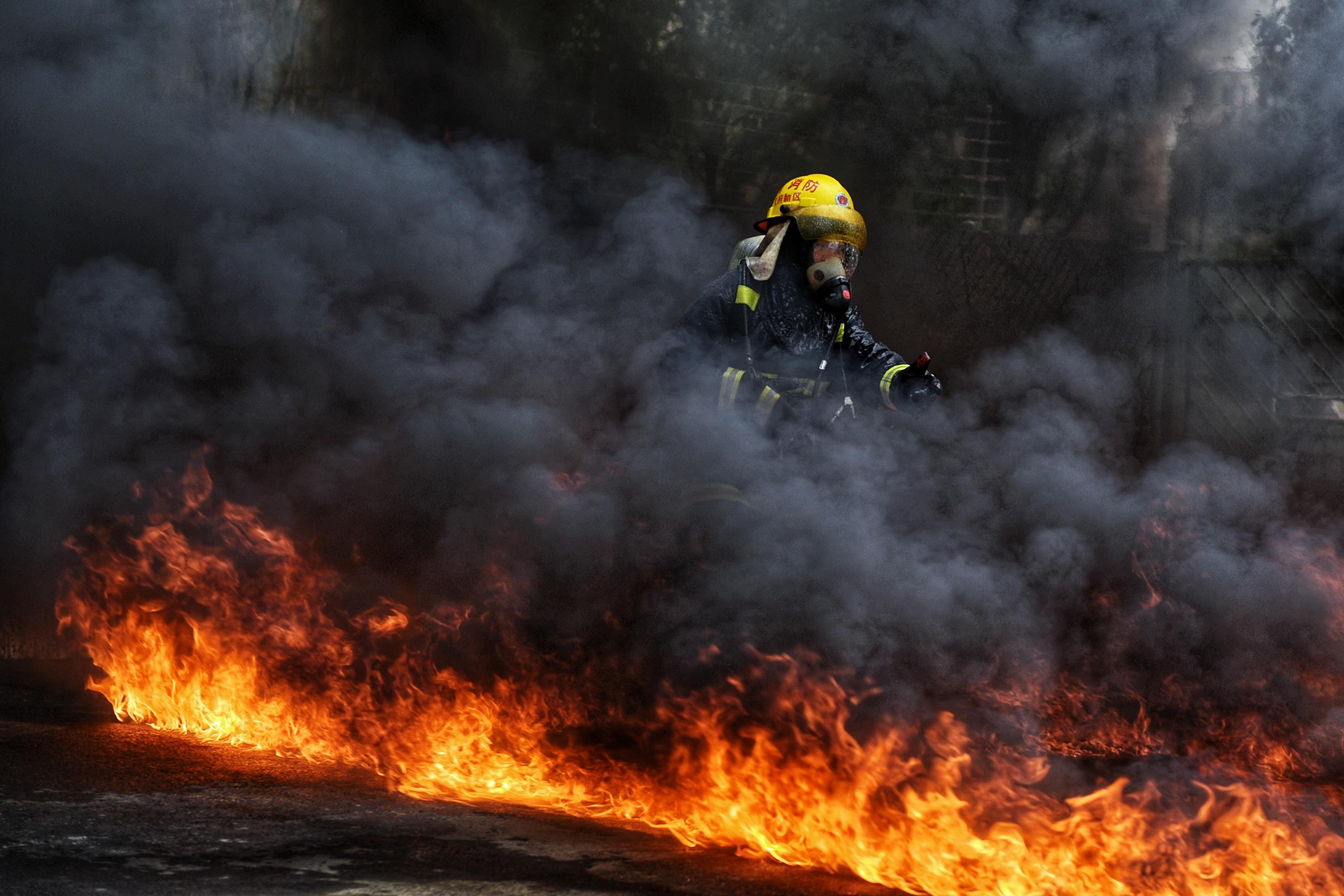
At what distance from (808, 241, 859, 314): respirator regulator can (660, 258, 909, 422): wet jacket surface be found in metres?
0.06

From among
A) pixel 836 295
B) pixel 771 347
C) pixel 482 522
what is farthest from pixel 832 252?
pixel 482 522

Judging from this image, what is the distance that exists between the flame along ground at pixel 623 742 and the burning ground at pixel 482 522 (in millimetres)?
19

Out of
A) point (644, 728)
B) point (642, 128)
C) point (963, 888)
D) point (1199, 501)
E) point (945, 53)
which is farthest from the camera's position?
point (945, 53)

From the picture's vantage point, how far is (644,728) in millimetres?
3619

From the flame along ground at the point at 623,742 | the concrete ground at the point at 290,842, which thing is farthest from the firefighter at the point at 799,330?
the concrete ground at the point at 290,842

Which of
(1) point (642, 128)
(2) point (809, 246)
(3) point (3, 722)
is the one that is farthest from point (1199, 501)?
(3) point (3, 722)

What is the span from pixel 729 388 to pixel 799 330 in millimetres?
504

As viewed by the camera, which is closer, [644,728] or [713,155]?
[644,728]

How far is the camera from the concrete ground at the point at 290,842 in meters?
2.81

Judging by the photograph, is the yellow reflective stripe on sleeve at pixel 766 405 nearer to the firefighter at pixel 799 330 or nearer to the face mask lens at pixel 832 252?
the firefighter at pixel 799 330

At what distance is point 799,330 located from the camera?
443 cm

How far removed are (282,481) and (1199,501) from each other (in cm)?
442

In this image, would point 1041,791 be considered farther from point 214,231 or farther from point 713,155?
point 713,155

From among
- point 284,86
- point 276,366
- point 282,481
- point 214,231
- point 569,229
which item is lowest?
point 282,481
